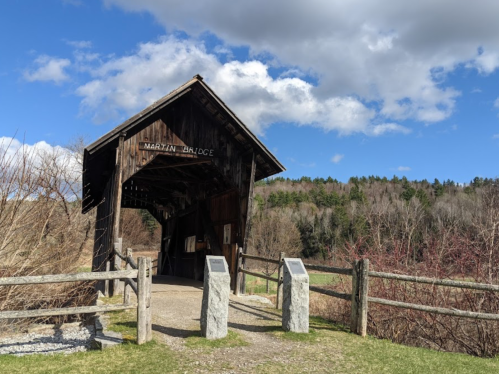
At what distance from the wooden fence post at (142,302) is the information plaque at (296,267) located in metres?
2.64

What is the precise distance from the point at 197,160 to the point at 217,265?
695 centimetres

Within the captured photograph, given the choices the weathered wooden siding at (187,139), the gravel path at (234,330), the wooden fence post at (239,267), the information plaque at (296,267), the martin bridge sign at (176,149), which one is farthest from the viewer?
the wooden fence post at (239,267)

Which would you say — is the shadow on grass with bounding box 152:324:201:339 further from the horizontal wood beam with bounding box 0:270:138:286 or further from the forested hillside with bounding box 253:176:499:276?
the forested hillside with bounding box 253:176:499:276

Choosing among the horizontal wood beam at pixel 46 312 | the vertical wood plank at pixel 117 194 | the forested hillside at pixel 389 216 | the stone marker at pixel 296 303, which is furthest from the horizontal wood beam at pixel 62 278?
the forested hillside at pixel 389 216

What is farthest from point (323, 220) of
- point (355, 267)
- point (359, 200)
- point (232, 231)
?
point (355, 267)

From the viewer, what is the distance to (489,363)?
A: 23.1 ft

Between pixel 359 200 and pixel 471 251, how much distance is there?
77.8 m

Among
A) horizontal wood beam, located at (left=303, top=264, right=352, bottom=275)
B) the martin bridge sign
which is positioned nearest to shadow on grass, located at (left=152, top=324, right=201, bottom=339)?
horizontal wood beam, located at (left=303, top=264, right=352, bottom=275)

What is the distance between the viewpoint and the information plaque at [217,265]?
7.53m

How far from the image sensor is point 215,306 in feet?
23.9

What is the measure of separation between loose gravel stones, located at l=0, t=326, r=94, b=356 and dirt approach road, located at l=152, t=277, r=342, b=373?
1231mm

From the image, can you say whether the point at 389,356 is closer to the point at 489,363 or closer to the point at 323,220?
the point at 489,363

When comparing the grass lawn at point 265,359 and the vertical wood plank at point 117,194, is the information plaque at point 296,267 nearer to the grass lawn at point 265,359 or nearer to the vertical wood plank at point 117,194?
the grass lawn at point 265,359

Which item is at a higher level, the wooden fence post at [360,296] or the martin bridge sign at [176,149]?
the martin bridge sign at [176,149]
